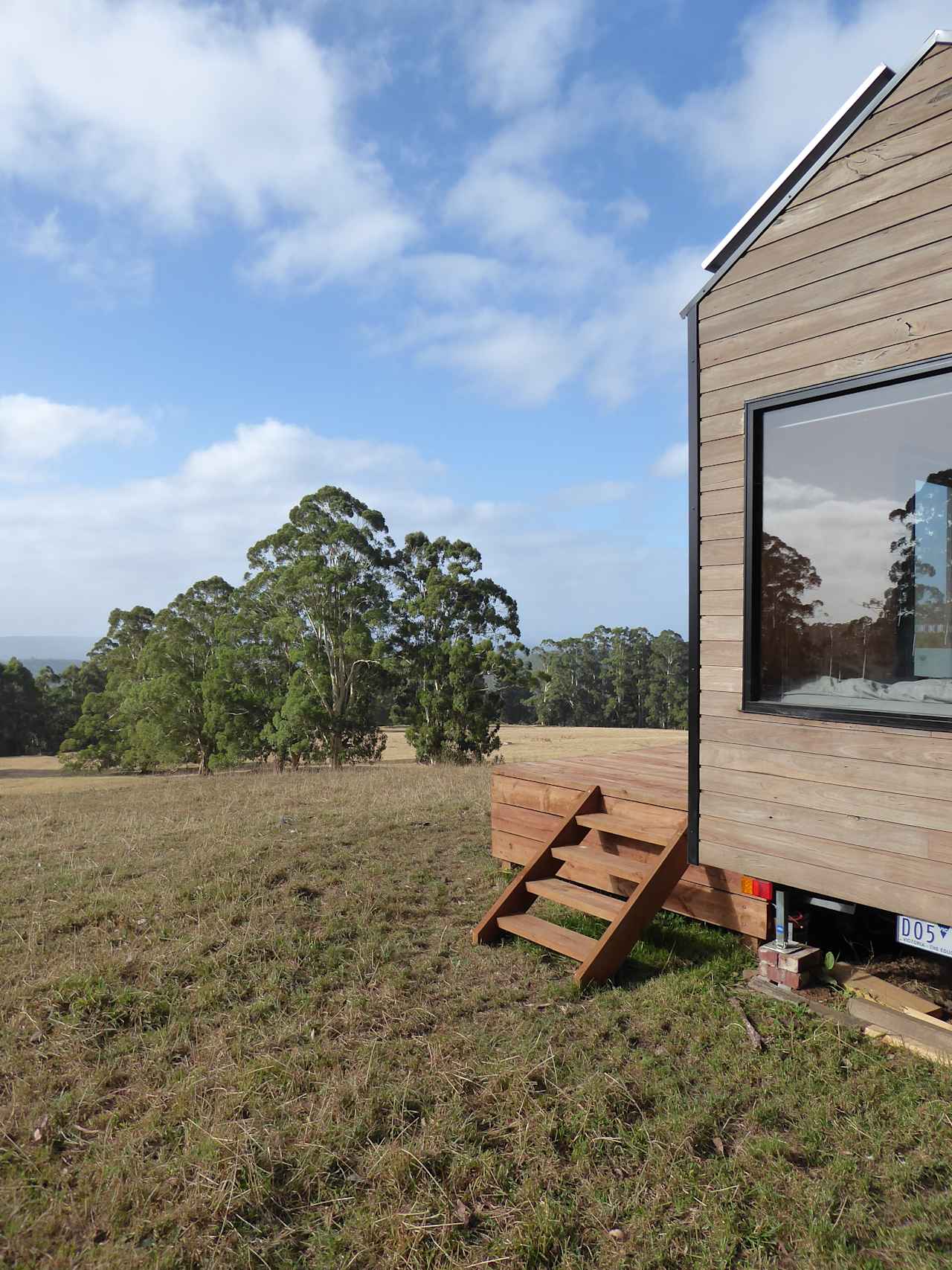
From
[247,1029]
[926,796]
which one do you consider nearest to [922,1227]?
[926,796]

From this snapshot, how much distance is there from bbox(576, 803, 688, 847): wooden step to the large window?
3.59 ft

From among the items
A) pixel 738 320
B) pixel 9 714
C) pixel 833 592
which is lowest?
pixel 9 714

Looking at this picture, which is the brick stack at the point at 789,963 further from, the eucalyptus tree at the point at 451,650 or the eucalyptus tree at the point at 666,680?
the eucalyptus tree at the point at 666,680

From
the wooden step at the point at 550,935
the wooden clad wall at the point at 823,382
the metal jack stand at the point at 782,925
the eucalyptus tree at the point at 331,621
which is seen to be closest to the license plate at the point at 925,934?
the wooden clad wall at the point at 823,382

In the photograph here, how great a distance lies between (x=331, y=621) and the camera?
79.6 feet

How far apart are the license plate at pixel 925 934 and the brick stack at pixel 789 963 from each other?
0.70m

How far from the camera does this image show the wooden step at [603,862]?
14.6 feet

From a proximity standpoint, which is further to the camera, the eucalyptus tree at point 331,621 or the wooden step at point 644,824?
the eucalyptus tree at point 331,621

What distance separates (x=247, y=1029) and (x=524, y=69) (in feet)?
29.5

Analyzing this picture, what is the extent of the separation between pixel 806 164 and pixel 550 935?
461 cm

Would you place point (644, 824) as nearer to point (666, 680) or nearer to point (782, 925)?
point (782, 925)

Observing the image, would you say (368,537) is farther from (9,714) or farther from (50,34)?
(9,714)

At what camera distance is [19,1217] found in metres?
2.39

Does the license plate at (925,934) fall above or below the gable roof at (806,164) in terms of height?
below
